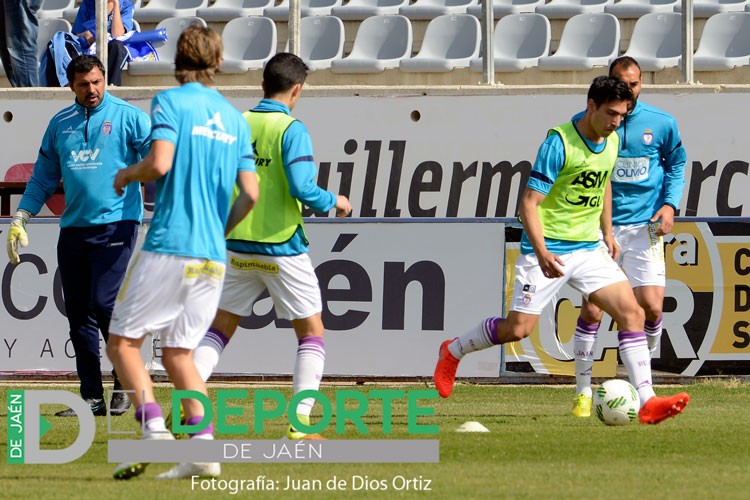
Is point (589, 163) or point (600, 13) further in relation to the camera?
point (600, 13)

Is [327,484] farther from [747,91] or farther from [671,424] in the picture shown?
[747,91]

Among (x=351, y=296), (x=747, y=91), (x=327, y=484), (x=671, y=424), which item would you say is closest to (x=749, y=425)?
(x=671, y=424)

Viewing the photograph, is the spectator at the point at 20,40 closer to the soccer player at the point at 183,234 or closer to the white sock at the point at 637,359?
the white sock at the point at 637,359

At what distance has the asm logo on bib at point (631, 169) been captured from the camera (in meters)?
9.36

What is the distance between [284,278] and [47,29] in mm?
10139

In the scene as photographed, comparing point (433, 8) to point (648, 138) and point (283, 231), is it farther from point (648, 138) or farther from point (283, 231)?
point (283, 231)

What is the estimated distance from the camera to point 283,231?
7387mm

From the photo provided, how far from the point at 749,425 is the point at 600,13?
25.8 ft

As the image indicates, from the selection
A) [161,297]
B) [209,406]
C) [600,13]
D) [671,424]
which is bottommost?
[671,424]

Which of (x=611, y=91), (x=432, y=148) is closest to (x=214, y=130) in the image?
(x=611, y=91)

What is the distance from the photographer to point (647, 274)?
941 centimetres

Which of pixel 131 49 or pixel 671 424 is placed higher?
pixel 131 49

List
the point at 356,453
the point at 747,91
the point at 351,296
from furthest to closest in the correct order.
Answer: the point at 747,91 → the point at 351,296 → the point at 356,453

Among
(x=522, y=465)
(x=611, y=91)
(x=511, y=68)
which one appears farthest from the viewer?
(x=511, y=68)
